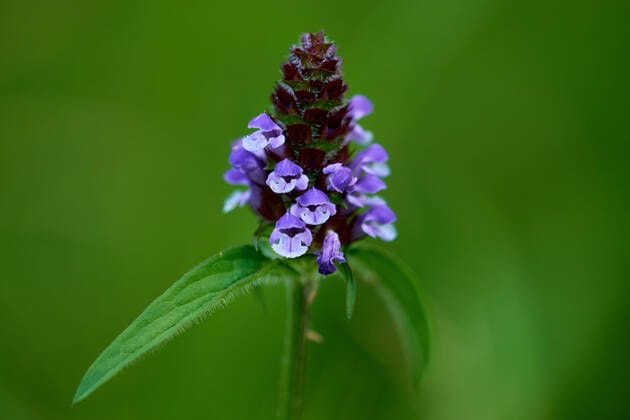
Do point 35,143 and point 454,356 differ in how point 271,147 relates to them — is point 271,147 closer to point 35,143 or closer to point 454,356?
point 454,356

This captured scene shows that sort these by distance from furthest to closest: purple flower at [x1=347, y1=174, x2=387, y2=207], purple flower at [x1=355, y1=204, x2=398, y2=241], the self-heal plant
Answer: purple flower at [x1=355, y1=204, x2=398, y2=241], purple flower at [x1=347, y1=174, x2=387, y2=207], the self-heal plant

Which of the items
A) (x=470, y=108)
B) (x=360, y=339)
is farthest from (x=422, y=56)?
(x=360, y=339)

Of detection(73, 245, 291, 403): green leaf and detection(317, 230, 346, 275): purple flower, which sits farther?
detection(317, 230, 346, 275): purple flower

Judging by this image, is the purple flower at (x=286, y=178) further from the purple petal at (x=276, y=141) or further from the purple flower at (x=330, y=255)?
the purple flower at (x=330, y=255)

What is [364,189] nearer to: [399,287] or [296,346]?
[399,287]

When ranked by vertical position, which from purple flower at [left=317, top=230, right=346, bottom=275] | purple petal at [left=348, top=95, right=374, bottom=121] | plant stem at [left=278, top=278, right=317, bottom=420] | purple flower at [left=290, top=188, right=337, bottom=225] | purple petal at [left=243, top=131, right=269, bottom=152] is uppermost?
purple petal at [left=348, top=95, right=374, bottom=121]

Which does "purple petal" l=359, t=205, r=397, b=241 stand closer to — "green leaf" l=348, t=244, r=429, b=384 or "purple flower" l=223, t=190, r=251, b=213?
"green leaf" l=348, t=244, r=429, b=384

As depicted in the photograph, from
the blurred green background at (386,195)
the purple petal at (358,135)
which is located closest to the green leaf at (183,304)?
the purple petal at (358,135)

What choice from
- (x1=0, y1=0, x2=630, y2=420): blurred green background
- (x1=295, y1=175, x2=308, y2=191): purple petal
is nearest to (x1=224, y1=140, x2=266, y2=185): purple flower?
(x1=295, y1=175, x2=308, y2=191): purple petal
